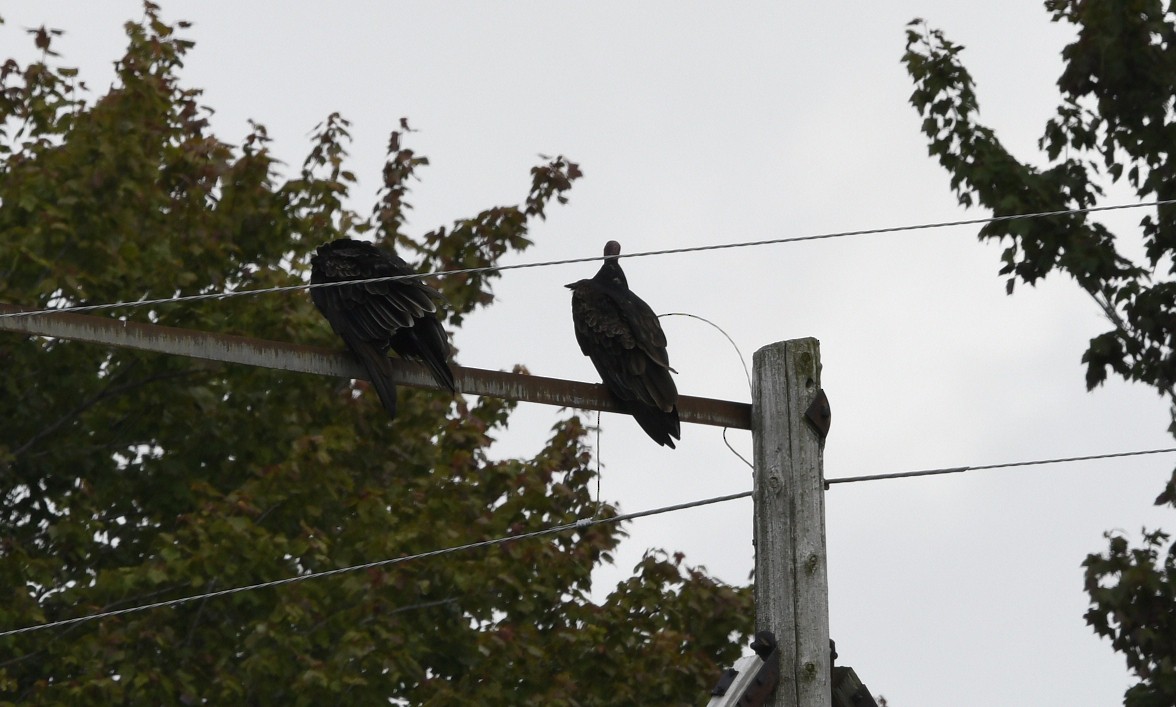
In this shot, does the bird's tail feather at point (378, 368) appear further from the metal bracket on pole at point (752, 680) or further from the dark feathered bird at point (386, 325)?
the metal bracket on pole at point (752, 680)

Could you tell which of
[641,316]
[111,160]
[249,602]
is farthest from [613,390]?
[111,160]

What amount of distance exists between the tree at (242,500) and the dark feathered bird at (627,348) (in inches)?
171

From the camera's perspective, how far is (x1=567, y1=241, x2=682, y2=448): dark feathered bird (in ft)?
23.1

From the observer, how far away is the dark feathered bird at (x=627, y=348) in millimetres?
7027

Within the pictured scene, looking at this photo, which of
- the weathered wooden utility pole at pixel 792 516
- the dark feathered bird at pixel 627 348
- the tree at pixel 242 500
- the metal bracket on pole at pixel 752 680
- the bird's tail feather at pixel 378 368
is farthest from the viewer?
the tree at pixel 242 500

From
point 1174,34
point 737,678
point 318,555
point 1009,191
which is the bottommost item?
point 737,678

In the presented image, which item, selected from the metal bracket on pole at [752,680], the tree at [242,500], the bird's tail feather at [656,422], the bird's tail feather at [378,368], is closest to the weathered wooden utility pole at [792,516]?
the metal bracket on pole at [752,680]

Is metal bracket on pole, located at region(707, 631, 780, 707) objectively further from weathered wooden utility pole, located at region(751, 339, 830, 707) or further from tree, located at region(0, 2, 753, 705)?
tree, located at region(0, 2, 753, 705)

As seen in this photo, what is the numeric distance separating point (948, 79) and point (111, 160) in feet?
20.3

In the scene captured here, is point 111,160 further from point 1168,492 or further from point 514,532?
point 1168,492

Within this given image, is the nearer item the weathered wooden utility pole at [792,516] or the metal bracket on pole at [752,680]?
the metal bracket on pole at [752,680]

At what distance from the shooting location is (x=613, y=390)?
23.4 feet

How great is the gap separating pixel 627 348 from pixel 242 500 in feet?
18.8

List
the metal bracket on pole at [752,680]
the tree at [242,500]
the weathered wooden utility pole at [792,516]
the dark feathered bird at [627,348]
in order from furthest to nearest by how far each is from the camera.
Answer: the tree at [242,500], the dark feathered bird at [627,348], the weathered wooden utility pole at [792,516], the metal bracket on pole at [752,680]
